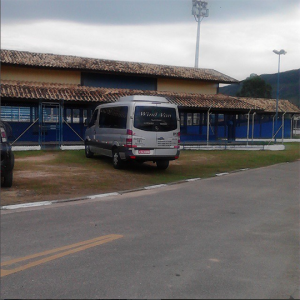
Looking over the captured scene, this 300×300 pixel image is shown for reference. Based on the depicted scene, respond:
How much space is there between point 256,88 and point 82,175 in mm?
67681

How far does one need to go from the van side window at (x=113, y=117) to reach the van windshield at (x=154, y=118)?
507 mm

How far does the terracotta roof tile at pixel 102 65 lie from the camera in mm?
27484

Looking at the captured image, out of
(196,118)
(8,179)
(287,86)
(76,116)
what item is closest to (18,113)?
(76,116)

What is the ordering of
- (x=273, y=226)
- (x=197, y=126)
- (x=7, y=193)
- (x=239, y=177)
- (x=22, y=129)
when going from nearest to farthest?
(x=273, y=226)
(x=7, y=193)
(x=239, y=177)
(x=22, y=129)
(x=197, y=126)

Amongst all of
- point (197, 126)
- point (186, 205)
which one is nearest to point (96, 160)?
point (186, 205)

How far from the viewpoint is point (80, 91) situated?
25.9 metres

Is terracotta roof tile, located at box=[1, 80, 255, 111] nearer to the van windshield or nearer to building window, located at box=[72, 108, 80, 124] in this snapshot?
building window, located at box=[72, 108, 80, 124]

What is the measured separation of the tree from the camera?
7569 cm

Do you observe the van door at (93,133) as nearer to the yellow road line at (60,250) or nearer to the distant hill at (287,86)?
the yellow road line at (60,250)

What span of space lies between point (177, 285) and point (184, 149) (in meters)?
21.7

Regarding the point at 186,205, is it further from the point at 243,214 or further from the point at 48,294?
the point at 48,294

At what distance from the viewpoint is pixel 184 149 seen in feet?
85.5

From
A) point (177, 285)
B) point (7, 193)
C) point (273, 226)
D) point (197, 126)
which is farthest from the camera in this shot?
point (197, 126)

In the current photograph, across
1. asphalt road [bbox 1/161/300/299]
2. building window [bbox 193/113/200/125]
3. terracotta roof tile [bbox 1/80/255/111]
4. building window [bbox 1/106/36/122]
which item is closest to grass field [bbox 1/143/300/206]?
asphalt road [bbox 1/161/300/299]
